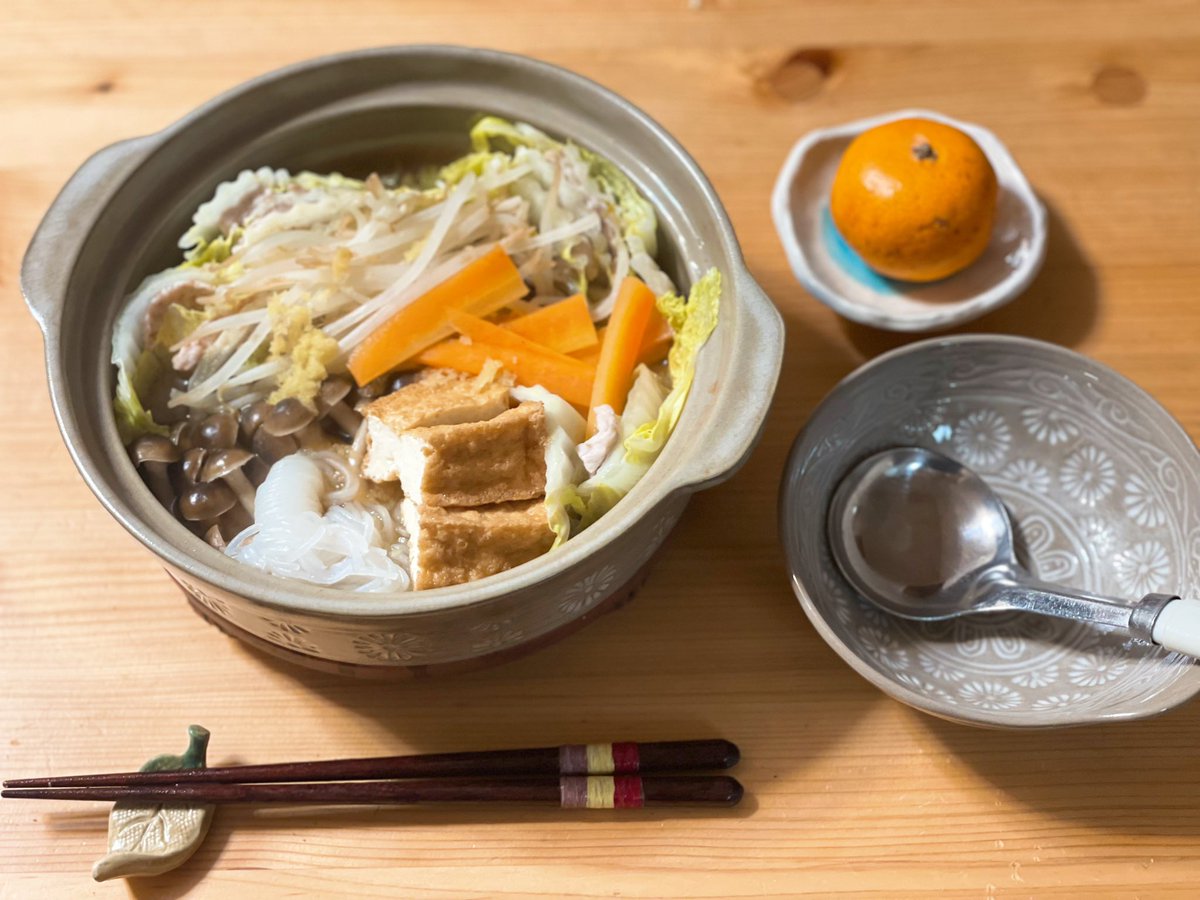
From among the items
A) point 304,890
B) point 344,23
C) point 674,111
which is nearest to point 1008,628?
point 304,890

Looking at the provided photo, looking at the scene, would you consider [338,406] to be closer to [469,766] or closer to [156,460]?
[156,460]

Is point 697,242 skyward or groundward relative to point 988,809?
skyward

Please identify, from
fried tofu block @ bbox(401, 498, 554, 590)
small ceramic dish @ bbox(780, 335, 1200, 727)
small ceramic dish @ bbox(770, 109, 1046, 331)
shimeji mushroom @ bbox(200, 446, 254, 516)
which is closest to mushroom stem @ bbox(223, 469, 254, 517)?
shimeji mushroom @ bbox(200, 446, 254, 516)

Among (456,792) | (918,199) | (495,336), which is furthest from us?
(918,199)

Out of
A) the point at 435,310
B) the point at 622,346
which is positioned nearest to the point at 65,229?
the point at 435,310

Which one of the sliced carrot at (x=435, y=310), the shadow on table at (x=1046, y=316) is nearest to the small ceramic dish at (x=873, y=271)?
the shadow on table at (x=1046, y=316)

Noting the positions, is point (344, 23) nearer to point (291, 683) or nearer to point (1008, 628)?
point (291, 683)

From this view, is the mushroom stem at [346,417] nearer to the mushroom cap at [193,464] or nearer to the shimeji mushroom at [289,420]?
the shimeji mushroom at [289,420]
